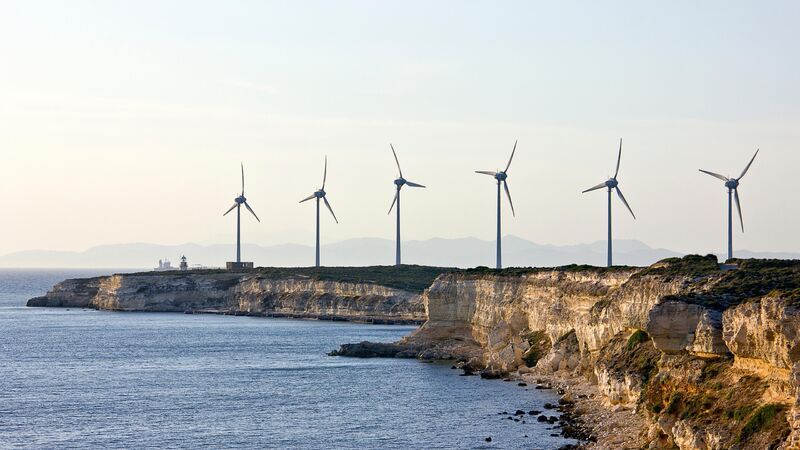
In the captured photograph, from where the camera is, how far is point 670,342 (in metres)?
61.6

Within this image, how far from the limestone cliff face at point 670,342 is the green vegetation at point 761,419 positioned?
6 cm

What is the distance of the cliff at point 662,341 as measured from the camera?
48.3m

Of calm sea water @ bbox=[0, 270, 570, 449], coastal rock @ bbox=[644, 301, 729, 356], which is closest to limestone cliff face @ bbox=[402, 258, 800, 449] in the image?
coastal rock @ bbox=[644, 301, 729, 356]

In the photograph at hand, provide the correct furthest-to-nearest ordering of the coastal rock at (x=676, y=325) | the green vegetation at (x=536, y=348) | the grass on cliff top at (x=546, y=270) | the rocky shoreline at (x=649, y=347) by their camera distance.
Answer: the green vegetation at (x=536, y=348), the grass on cliff top at (x=546, y=270), the coastal rock at (x=676, y=325), the rocky shoreline at (x=649, y=347)

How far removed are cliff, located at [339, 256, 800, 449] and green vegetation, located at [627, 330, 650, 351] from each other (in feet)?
0.36

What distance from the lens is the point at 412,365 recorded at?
114 m

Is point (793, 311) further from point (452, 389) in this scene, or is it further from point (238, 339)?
point (238, 339)

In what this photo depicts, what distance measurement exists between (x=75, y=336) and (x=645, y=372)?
107892mm

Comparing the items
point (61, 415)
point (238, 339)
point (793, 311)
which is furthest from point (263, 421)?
point (238, 339)

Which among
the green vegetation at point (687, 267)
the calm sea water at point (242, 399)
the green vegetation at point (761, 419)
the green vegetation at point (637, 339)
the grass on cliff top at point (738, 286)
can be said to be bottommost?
the calm sea water at point (242, 399)

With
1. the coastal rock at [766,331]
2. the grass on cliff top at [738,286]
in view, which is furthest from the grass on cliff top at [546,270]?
the coastal rock at [766,331]

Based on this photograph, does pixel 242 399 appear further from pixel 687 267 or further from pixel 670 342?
pixel 670 342

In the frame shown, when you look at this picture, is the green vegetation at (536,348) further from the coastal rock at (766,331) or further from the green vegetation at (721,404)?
the coastal rock at (766,331)

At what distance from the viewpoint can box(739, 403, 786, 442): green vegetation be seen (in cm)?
4697
